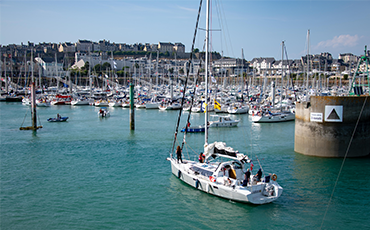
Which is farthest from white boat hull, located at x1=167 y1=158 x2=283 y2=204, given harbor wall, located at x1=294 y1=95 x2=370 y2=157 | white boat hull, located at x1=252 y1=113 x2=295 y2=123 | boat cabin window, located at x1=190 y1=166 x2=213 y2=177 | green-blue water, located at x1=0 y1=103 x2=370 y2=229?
white boat hull, located at x1=252 y1=113 x2=295 y2=123

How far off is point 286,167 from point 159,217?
1313cm

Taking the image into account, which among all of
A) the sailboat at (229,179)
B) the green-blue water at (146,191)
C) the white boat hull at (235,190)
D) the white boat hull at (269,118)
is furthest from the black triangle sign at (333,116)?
the white boat hull at (269,118)

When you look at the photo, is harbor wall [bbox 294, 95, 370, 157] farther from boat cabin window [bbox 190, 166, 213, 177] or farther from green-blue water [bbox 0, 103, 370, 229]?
boat cabin window [bbox 190, 166, 213, 177]

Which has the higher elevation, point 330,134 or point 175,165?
point 330,134

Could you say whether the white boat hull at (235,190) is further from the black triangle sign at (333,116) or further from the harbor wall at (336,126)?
the black triangle sign at (333,116)

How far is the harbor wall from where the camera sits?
27.4 meters

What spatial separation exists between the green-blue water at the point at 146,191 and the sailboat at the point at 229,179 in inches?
22.3

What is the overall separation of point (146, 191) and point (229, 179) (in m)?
5.99

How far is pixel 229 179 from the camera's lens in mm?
18938

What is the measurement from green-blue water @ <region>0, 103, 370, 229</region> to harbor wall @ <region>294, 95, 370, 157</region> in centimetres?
106

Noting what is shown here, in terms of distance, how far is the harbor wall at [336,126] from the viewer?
2741 centimetres

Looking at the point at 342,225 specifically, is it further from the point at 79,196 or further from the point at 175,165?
the point at 79,196

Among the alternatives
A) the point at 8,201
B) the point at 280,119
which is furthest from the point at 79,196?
the point at 280,119

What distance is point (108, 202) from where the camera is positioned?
1969 cm
